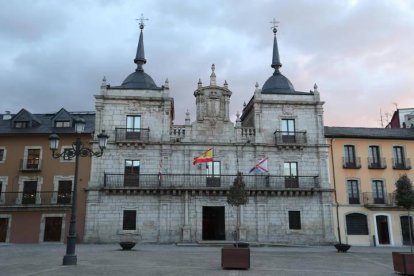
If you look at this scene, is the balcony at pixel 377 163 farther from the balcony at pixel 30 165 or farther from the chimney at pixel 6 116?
the chimney at pixel 6 116

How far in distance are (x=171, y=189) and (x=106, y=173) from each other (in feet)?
17.5

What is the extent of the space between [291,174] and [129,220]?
45.1ft

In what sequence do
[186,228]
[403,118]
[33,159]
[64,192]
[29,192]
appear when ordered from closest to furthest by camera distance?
[186,228]
[29,192]
[64,192]
[33,159]
[403,118]

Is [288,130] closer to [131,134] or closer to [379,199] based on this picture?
[379,199]

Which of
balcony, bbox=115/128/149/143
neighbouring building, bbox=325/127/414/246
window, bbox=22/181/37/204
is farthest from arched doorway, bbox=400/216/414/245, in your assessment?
window, bbox=22/181/37/204

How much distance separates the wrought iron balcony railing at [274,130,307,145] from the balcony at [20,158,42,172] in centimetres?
1964

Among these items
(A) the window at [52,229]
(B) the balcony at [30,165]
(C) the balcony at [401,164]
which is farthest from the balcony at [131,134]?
(C) the balcony at [401,164]

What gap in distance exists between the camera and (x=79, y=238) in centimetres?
3069

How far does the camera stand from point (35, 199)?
103 feet

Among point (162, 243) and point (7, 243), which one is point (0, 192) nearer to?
point (7, 243)

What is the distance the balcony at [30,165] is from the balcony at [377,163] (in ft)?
89.8

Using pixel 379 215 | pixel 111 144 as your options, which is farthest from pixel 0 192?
pixel 379 215

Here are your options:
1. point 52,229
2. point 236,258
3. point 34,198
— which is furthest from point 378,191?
point 34,198

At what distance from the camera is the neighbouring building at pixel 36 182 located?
30906mm
